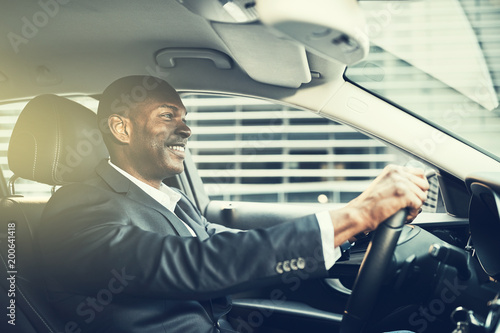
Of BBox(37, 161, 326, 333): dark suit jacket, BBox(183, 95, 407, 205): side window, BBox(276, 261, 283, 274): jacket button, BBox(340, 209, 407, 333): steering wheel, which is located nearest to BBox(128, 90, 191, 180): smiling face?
BBox(37, 161, 326, 333): dark suit jacket

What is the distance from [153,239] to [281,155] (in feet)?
56.0

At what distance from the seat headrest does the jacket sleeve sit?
353 mm

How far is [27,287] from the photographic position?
60.6 inches

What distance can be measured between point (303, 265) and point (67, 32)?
48.6 inches

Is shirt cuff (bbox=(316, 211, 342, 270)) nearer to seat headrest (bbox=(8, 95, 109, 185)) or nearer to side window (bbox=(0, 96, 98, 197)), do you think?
seat headrest (bbox=(8, 95, 109, 185))

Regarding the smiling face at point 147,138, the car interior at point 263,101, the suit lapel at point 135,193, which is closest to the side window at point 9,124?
the car interior at point 263,101

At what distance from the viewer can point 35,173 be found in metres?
1.78

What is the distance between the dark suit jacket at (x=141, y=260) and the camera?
1.21m

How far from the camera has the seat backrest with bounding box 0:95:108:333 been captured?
1521mm

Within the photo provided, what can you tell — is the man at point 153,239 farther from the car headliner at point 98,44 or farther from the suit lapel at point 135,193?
the car headliner at point 98,44

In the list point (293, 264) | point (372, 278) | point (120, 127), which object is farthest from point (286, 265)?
point (120, 127)

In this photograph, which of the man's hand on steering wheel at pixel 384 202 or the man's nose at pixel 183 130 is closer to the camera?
the man's hand on steering wheel at pixel 384 202

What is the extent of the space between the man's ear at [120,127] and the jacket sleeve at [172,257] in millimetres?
436

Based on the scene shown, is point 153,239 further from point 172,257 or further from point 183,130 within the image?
point 183,130
